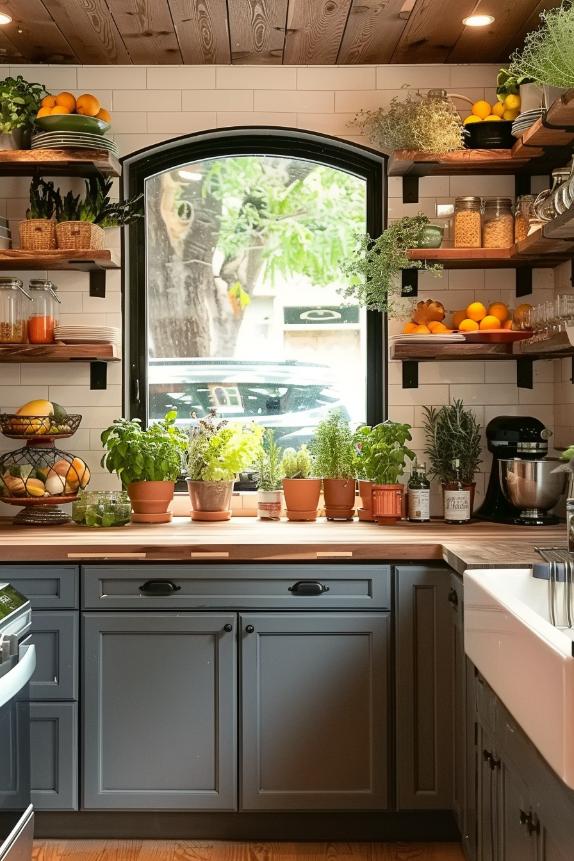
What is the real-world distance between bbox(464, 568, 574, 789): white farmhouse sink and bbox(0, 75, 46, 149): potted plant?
2.54m

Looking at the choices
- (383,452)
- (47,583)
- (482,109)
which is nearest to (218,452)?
(383,452)

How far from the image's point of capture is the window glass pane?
13.8 ft

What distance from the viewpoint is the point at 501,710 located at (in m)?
2.38

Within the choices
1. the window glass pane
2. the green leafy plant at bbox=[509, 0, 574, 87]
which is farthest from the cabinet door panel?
the green leafy plant at bbox=[509, 0, 574, 87]

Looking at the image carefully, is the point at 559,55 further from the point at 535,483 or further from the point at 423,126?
the point at 535,483

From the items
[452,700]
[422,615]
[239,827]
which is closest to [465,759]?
[452,700]

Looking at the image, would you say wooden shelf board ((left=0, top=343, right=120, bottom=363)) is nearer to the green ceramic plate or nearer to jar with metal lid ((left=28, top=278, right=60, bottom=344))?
jar with metal lid ((left=28, top=278, right=60, bottom=344))

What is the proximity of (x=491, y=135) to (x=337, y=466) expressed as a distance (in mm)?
1390

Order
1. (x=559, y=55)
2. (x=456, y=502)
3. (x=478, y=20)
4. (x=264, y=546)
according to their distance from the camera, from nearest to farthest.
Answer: (x=559, y=55) < (x=264, y=546) < (x=478, y=20) < (x=456, y=502)

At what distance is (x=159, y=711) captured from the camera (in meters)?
3.25

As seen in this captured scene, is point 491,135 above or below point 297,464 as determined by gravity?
above

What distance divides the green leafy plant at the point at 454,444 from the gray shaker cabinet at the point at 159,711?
3.73 feet

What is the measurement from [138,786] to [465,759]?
1.07m

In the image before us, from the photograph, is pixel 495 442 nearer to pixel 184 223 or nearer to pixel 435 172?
pixel 435 172
